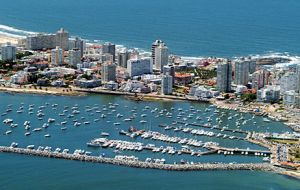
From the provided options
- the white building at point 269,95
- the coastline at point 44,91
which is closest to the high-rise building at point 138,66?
the coastline at point 44,91

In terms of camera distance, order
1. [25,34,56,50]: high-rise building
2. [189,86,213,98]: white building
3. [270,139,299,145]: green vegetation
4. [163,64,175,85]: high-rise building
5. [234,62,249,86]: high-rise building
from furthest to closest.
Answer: [25,34,56,50]: high-rise building, [163,64,175,85]: high-rise building, [234,62,249,86]: high-rise building, [189,86,213,98]: white building, [270,139,299,145]: green vegetation

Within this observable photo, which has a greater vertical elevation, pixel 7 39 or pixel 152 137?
pixel 7 39

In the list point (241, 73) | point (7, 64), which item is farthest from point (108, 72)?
point (7, 64)

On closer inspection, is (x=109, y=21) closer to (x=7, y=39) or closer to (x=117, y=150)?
(x=7, y=39)

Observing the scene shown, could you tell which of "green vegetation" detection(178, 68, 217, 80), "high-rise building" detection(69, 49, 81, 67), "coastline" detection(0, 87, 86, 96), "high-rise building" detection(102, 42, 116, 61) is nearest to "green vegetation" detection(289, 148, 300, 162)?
"coastline" detection(0, 87, 86, 96)

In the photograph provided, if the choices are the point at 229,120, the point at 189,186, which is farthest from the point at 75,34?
the point at 189,186

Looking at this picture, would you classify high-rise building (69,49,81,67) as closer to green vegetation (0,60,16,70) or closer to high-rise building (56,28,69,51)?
green vegetation (0,60,16,70)

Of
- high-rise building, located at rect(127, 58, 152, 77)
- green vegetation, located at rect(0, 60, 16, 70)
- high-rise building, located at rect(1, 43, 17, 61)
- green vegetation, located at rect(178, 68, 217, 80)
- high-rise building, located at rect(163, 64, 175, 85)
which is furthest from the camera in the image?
high-rise building, located at rect(1, 43, 17, 61)
